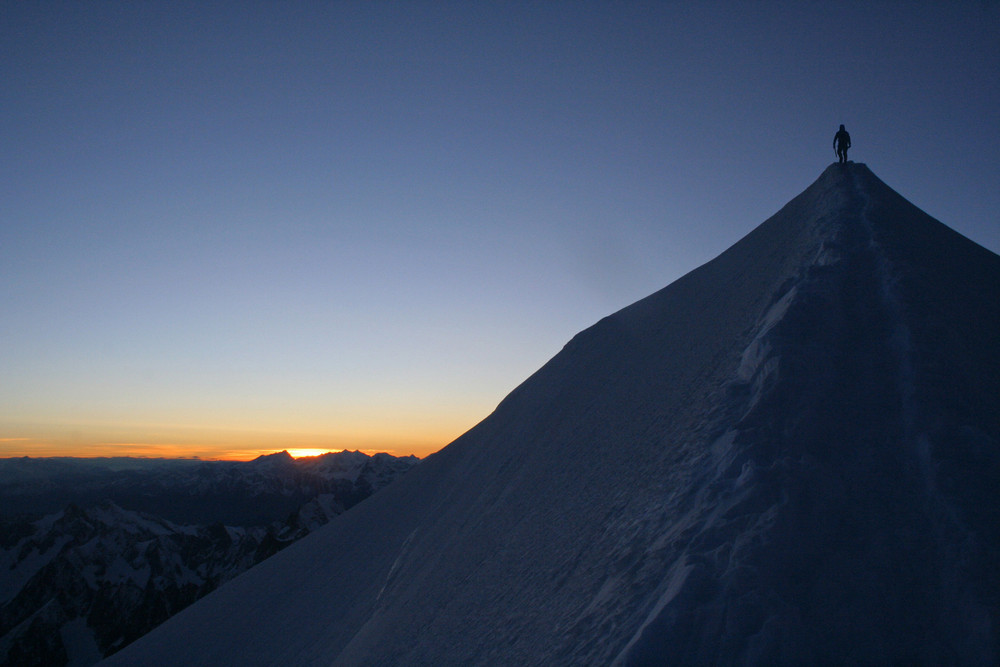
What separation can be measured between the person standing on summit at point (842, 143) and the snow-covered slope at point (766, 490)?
1.96 ft

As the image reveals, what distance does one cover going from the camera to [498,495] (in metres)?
16.3

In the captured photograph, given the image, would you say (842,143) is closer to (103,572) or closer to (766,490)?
(766,490)

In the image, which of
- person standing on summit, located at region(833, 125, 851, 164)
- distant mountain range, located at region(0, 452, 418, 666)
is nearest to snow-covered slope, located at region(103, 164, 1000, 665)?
person standing on summit, located at region(833, 125, 851, 164)

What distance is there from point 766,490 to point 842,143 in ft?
49.2

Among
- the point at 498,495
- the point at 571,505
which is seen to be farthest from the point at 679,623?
the point at 498,495

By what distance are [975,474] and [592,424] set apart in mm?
9541

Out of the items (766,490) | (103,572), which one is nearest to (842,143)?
(766,490)

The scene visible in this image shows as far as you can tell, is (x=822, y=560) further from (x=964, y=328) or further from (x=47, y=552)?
(x=47, y=552)

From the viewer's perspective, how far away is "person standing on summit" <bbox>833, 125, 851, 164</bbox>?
16500 millimetres

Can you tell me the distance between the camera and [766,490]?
6.05 meters

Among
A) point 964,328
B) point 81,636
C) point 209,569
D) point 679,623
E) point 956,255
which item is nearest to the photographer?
point 679,623

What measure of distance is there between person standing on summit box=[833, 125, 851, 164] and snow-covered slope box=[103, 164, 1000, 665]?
0.60 metres

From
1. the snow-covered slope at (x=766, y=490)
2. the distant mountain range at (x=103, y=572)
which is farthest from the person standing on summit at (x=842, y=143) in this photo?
the distant mountain range at (x=103, y=572)

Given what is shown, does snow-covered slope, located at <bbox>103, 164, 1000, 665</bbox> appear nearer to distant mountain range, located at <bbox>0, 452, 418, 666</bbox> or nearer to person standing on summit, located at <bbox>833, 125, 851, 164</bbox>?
person standing on summit, located at <bbox>833, 125, 851, 164</bbox>
